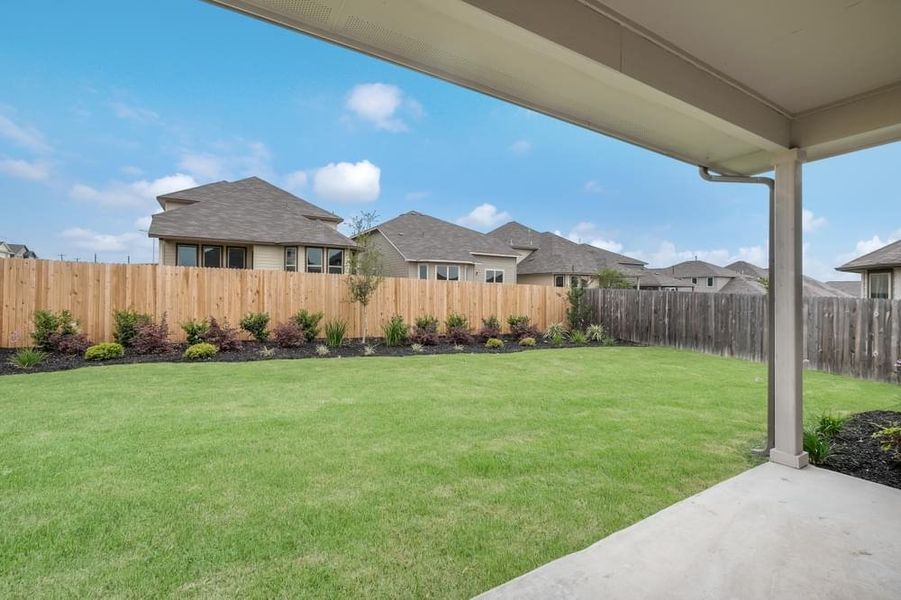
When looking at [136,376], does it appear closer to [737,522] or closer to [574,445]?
[574,445]

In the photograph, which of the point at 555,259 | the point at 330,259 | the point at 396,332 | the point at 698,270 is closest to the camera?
the point at 396,332

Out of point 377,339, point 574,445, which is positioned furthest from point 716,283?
point 574,445

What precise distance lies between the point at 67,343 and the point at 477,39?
378 inches

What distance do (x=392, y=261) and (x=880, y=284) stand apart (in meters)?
17.9

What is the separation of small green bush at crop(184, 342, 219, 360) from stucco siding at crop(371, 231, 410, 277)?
12.1 meters

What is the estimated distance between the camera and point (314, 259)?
Answer: 16.6m

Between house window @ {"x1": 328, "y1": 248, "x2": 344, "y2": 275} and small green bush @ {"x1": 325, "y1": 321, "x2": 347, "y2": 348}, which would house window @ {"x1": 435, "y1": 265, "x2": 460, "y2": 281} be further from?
small green bush @ {"x1": 325, "y1": 321, "x2": 347, "y2": 348}

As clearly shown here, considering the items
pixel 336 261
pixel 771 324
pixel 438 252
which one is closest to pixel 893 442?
pixel 771 324

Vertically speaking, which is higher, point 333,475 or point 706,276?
point 706,276

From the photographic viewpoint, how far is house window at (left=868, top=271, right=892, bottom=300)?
12.6 m

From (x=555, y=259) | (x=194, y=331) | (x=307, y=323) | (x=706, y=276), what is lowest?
(x=194, y=331)

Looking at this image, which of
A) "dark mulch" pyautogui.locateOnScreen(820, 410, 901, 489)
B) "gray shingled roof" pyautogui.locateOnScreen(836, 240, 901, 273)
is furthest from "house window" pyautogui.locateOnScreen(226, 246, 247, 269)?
"gray shingled roof" pyautogui.locateOnScreen(836, 240, 901, 273)

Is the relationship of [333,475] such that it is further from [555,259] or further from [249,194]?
[555,259]

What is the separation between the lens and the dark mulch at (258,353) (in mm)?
7470
